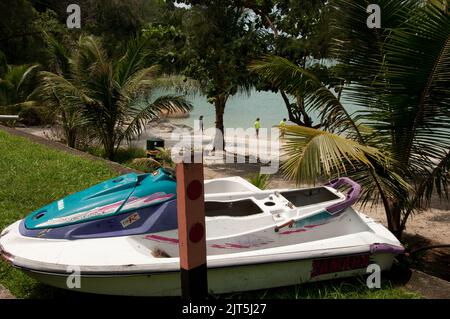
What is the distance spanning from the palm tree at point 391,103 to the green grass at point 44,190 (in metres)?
1.08

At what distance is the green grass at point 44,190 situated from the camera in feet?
13.8

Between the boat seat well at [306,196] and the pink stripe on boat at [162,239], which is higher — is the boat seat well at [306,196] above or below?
above

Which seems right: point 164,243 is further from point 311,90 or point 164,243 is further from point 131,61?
point 131,61

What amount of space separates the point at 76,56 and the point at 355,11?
776 cm

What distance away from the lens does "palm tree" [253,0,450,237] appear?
183 inches

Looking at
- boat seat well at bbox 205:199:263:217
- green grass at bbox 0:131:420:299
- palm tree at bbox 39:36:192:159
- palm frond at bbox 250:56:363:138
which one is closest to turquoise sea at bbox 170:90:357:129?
palm tree at bbox 39:36:192:159

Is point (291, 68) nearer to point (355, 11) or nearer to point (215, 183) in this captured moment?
point (355, 11)

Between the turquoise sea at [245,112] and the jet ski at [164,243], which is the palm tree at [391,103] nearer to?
the jet ski at [164,243]

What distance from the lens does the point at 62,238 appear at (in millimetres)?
4004

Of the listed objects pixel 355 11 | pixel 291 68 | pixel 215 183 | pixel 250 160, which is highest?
pixel 355 11

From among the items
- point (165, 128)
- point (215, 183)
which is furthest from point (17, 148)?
point (165, 128)

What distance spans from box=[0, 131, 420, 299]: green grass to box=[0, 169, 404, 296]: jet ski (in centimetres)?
14

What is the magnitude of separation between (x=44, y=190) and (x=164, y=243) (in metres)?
3.37

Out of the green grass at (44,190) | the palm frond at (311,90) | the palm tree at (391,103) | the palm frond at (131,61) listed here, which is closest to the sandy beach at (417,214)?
the palm tree at (391,103)
